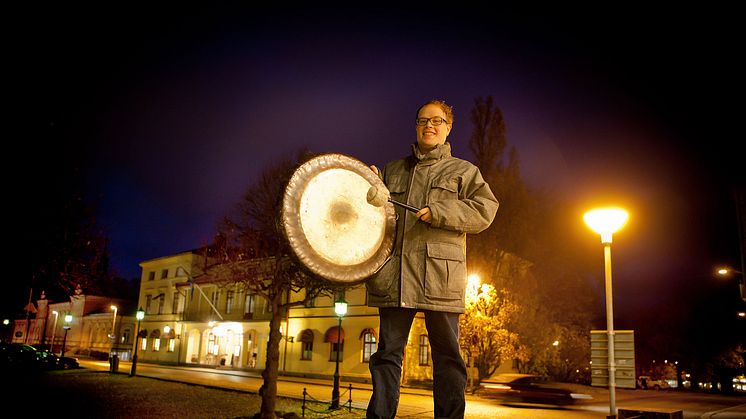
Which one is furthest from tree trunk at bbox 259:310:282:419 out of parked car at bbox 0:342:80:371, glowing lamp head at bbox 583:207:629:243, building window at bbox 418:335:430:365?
parked car at bbox 0:342:80:371

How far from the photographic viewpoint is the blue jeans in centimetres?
329

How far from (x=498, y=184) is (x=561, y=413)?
52.1ft

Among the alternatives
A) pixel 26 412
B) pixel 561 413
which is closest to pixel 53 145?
pixel 26 412

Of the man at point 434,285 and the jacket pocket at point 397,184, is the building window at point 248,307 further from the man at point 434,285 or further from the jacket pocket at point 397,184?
the man at point 434,285

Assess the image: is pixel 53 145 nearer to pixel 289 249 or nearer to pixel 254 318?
pixel 289 249

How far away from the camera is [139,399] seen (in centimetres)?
1942

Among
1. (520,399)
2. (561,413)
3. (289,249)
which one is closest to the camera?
(289,249)

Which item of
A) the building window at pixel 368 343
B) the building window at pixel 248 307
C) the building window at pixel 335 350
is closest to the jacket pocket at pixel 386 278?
the building window at pixel 368 343

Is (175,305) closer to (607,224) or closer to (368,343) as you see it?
(368,343)

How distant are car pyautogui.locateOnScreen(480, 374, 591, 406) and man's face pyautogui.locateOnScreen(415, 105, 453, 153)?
20.6 metres

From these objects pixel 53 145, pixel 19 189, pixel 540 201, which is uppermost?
pixel 540 201

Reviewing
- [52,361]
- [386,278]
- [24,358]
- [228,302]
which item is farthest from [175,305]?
[386,278]

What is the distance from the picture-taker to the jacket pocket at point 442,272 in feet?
11.1

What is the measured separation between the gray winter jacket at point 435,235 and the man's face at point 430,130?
0.20 ft
